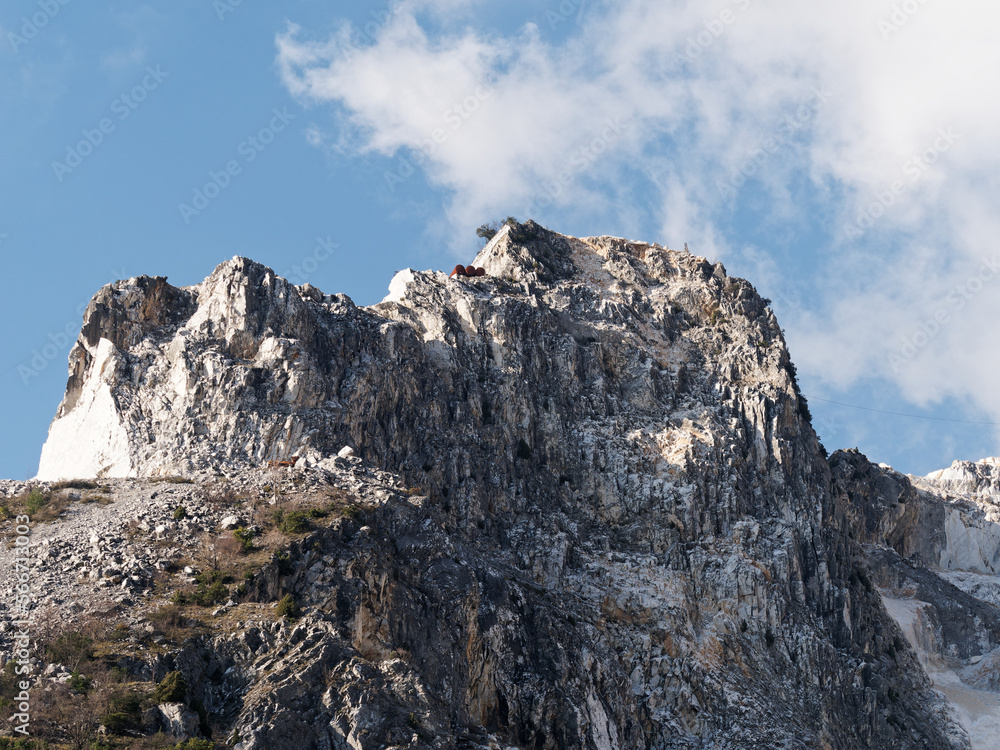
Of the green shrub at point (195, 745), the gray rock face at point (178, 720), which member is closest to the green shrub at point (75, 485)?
the gray rock face at point (178, 720)

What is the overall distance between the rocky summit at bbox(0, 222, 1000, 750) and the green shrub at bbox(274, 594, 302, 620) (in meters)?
0.20

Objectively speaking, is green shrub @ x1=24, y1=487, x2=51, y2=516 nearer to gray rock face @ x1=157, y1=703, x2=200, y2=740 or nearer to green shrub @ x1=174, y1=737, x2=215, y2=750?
gray rock face @ x1=157, y1=703, x2=200, y2=740

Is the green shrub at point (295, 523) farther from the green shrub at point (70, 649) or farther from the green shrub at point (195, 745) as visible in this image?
the green shrub at point (195, 745)

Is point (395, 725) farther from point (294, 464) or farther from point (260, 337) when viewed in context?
point (260, 337)

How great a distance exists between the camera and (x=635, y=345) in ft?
333

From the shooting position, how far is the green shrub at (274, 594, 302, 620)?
55.6 m

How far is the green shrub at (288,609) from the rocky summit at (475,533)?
7.8 inches

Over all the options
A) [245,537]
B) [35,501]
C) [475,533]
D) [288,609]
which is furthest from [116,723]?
[475,533]

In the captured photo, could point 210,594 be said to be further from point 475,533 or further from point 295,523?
point 475,533

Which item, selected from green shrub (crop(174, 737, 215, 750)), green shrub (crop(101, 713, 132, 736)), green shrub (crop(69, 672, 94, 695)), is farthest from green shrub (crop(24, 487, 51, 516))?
green shrub (crop(174, 737, 215, 750))

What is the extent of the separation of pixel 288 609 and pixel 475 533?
26510 mm

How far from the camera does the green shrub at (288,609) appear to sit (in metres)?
55.6

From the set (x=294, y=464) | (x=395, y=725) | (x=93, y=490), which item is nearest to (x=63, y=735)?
(x=395, y=725)

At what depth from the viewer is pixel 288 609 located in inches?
2200
